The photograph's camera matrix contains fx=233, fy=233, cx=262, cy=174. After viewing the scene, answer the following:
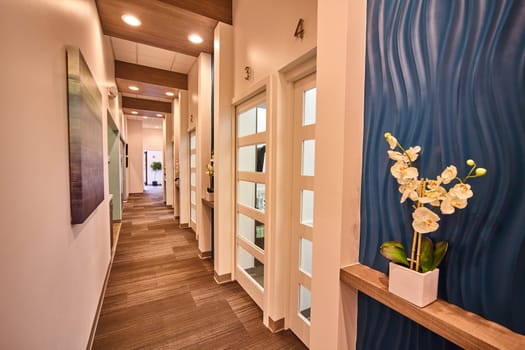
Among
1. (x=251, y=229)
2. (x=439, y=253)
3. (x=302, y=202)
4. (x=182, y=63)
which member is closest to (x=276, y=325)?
(x=251, y=229)

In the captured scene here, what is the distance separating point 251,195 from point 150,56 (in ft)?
11.7

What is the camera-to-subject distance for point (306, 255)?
201 centimetres

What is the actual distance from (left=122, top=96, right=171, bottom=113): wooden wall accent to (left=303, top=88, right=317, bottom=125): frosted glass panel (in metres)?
6.32

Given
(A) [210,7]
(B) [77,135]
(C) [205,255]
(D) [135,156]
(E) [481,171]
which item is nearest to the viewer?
(E) [481,171]

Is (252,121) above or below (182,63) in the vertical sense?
below

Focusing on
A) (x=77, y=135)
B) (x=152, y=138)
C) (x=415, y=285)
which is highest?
(x=152, y=138)

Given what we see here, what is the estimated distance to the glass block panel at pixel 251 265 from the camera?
2.61m

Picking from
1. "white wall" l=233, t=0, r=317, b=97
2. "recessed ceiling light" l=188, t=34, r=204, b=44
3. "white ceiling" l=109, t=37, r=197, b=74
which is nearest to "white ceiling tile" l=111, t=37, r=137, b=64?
"white ceiling" l=109, t=37, r=197, b=74

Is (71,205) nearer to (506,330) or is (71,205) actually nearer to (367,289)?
(367,289)

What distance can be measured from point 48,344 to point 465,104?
204 cm

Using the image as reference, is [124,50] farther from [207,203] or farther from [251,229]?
[251,229]

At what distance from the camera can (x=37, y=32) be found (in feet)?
3.40

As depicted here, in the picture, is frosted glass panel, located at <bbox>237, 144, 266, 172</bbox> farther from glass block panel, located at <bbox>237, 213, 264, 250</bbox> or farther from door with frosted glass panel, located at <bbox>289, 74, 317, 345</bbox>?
glass block panel, located at <bbox>237, 213, 264, 250</bbox>

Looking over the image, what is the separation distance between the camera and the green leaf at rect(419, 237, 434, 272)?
0.87 metres
